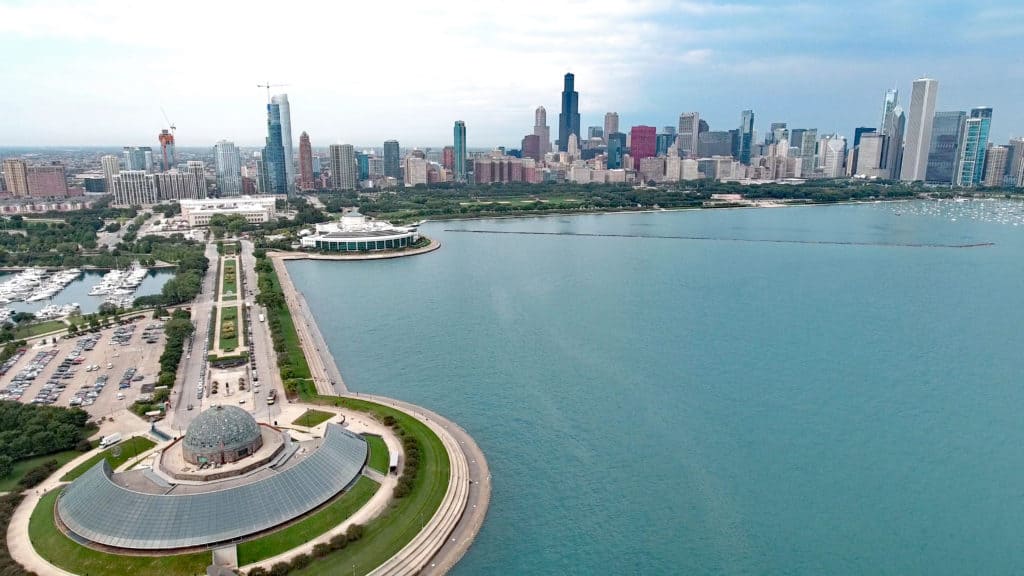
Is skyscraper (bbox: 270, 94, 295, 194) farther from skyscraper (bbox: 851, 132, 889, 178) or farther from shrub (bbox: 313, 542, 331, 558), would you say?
skyscraper (bbox: 851, 132, 889, 178)

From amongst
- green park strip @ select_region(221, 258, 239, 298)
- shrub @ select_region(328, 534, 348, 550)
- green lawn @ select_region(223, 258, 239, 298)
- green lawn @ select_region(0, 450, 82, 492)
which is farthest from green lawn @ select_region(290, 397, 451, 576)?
green lawn @ select_region(223, 258, 239, 298)

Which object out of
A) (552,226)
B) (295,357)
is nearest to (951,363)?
(295,357)

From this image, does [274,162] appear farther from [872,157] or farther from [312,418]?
[872,157]

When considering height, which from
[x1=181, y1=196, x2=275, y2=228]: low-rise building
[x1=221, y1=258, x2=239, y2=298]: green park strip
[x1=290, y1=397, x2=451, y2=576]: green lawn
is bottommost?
[x1=290, y1=397, x2=451, y2=576]: green lawn

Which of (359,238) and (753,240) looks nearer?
(359,238)

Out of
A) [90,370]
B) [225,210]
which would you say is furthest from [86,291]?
[225,210]

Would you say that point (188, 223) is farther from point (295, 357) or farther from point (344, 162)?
point (295, 357)

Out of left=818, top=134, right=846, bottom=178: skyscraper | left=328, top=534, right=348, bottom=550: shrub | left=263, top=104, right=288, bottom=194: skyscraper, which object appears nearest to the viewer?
left=328, top=534, right=348, bottom=550: shrub
